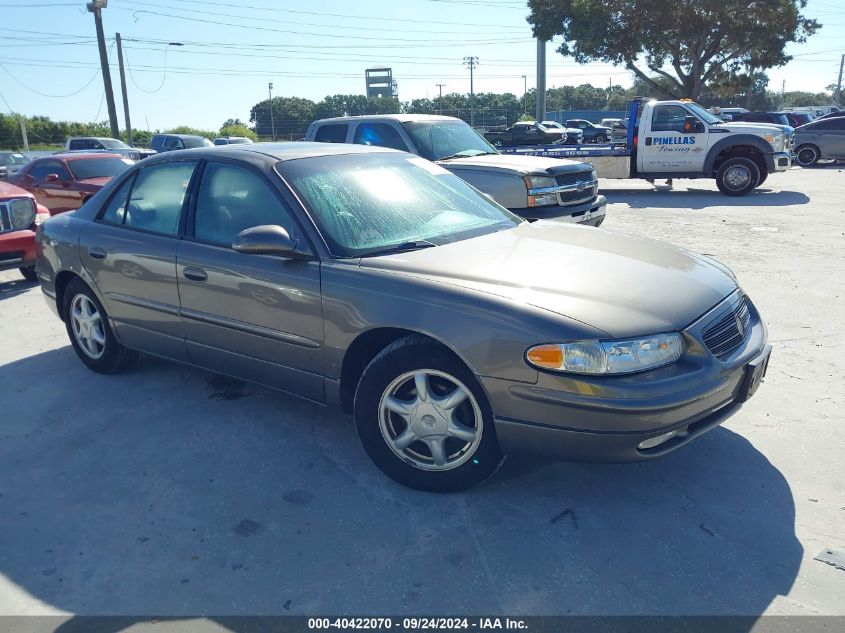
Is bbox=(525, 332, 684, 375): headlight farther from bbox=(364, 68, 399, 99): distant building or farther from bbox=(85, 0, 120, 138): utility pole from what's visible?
bbox=(364, 68, 399, 99): distant building

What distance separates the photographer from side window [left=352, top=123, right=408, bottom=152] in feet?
30.2

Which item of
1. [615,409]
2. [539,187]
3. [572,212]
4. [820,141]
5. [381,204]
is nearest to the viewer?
[615,409]

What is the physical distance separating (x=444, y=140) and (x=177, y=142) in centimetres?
1772

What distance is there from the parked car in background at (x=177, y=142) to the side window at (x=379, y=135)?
14633mm

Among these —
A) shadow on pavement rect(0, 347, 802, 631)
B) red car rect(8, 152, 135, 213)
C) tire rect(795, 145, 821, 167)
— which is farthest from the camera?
tire rect(795, 145, 821, 167)

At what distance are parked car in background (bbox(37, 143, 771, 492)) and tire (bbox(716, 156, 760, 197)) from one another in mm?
11792

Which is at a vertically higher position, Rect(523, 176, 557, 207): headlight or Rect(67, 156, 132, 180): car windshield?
Rect(67, 156, 132, 180): car windshield

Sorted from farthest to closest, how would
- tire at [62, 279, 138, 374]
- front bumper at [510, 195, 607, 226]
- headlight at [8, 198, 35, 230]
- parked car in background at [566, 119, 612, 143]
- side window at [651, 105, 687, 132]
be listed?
parked car in background at [566, 119, 612, 143]
side window at [651, 105, 687, 132]
front bumper at [510, 195, 607, 226]
headlight at [8, 198, 35, 230]
tire at [62, 279, 138, 374]

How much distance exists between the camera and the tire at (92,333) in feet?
16.0

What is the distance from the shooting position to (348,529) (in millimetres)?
3057

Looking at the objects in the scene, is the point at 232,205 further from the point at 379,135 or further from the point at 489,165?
the point at 379,135

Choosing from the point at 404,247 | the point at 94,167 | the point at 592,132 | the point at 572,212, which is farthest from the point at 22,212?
the point at 592,132

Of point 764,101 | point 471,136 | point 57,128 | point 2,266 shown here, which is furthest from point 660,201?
point 764,101

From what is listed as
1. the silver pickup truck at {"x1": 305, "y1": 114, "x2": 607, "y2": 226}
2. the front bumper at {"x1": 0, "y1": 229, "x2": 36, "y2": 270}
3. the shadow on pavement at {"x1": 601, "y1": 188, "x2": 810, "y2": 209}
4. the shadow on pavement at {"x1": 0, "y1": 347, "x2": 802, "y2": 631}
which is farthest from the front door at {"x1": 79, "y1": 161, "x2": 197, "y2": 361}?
the shadow on pavement at {"x1": 601, "y1": 188, "x2": 810, "y2": 209}
